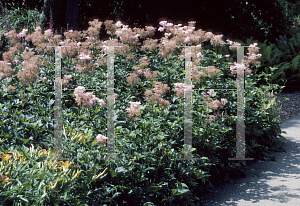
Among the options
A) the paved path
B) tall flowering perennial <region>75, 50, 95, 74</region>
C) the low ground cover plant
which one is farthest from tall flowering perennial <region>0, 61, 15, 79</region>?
the paved path

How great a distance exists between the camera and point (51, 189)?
2.43 m

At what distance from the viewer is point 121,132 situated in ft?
11.6

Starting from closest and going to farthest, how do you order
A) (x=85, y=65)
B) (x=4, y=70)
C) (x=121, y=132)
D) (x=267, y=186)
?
(x=121, y=132), (x=267, y=186), (x=4, y=70), (x=85, y=65)

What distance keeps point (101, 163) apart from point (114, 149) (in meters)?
0.32

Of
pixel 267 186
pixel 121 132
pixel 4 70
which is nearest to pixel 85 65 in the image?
pixel 4 70

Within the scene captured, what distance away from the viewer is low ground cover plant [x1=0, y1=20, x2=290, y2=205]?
2.69 meters

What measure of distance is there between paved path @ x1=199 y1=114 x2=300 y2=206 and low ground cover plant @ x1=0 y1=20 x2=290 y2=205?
179 mm

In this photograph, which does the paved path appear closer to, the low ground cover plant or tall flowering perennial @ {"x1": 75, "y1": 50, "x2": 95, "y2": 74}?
the low ground cover plant

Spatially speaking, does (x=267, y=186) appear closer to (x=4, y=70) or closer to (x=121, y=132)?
(x=121, y=132)

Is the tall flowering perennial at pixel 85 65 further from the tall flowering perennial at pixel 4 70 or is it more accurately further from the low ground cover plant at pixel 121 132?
the tall flowering perennial at pixel 4 70

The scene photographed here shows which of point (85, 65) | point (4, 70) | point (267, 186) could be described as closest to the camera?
point (267, 186)

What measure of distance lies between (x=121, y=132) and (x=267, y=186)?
6.51ft

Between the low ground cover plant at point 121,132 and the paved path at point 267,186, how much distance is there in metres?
0.18

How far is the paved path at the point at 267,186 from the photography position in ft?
12.1
